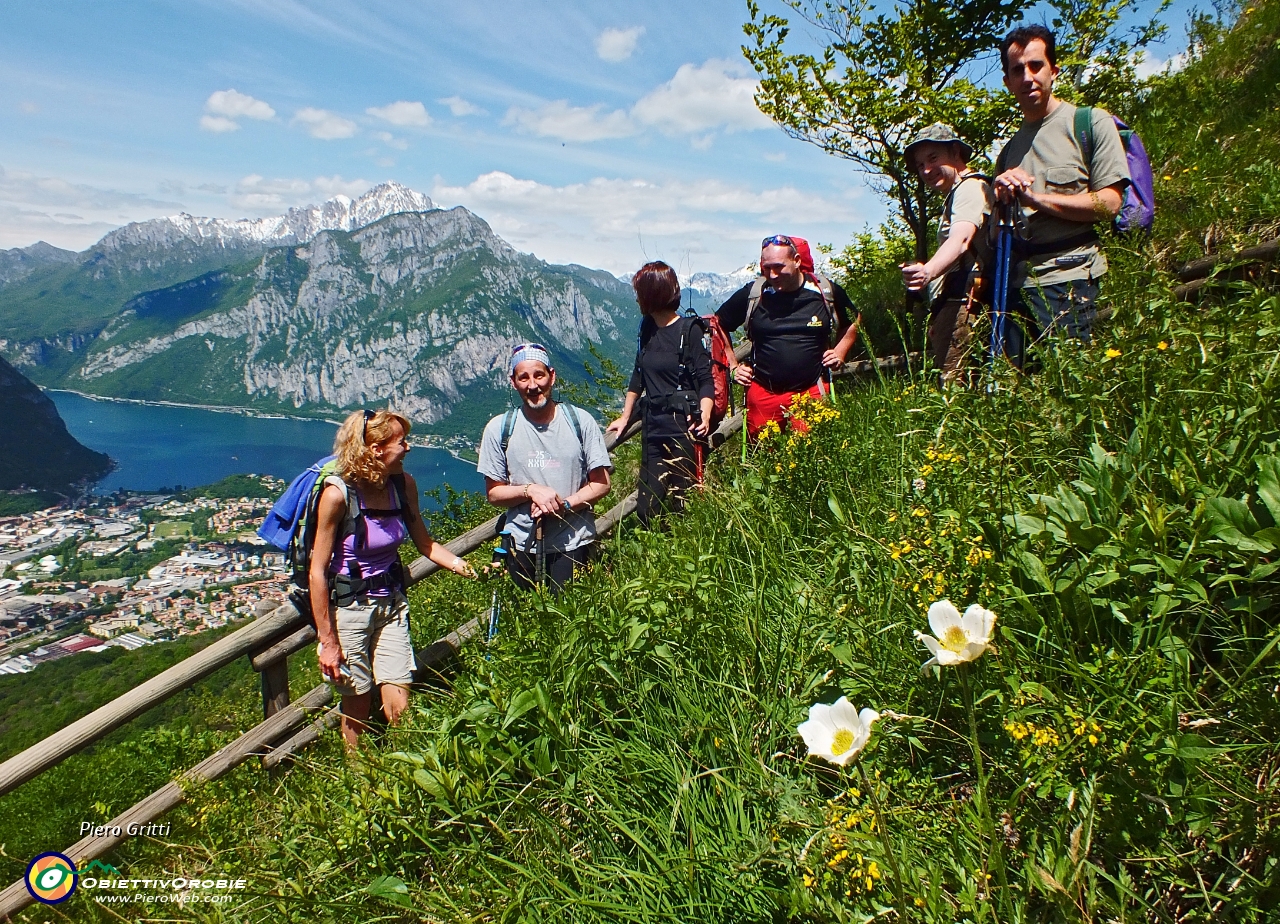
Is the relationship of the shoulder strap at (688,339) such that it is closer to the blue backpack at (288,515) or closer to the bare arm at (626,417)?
the bare arm at (626,417)

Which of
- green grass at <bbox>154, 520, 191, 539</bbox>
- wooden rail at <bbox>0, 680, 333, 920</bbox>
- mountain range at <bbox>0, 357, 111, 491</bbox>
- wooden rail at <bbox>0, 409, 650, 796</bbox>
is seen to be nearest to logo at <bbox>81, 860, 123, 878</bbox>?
wooden rail at <bbox>0, 680, 333, 920</bbox>

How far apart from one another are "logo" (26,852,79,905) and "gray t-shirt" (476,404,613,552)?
2687mm

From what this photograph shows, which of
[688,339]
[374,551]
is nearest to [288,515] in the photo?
[374,551]

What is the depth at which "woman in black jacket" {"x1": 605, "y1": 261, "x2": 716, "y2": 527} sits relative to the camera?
4.70 metres

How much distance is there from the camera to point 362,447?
3.93 m

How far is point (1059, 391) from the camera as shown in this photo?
2.54 metres

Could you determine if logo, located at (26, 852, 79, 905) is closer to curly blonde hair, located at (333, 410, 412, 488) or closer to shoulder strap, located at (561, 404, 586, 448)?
curly blonde hair, located at (333, 410, 412, 488)

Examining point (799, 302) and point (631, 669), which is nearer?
point (631, 669)

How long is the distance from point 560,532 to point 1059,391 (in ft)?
A: 8.92

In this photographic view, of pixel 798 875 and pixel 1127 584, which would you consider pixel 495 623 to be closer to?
pixel 798 875

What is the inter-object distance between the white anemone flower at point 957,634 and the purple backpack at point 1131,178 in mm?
2746

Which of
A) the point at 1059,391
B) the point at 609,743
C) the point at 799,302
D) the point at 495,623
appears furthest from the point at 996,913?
the point at 799,302

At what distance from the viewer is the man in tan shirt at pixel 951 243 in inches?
135

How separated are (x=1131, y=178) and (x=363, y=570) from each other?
175 inches
